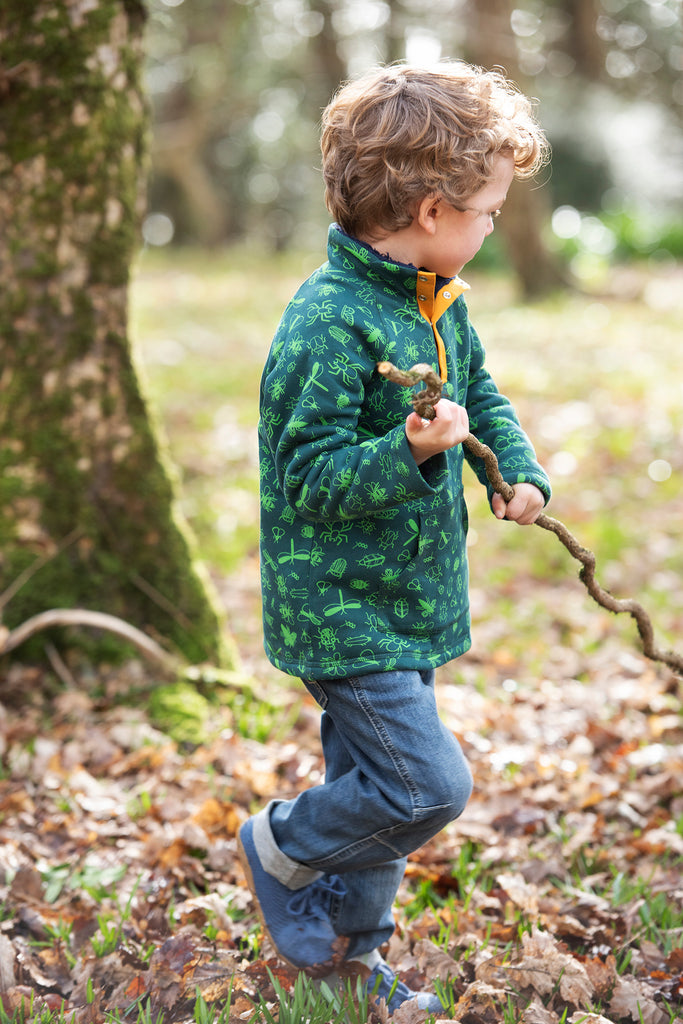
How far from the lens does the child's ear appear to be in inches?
77.7

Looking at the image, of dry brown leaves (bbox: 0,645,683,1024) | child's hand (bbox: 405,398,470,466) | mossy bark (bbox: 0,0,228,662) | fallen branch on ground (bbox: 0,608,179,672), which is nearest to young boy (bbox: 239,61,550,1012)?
child's hand (bbox: 405,398,470,466)

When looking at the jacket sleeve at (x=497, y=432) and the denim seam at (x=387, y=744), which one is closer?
the denim seam at (x=387, y=744)

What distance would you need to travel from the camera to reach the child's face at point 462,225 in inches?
79.2

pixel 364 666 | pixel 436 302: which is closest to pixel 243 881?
pixel 364 666

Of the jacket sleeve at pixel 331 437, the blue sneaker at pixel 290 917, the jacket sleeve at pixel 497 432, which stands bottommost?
the blue sneaker at pixel 290 917

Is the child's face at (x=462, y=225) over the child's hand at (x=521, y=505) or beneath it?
over

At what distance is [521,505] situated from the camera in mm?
2160

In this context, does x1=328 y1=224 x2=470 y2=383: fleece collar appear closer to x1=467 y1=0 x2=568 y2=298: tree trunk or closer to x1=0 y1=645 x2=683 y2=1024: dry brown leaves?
x1=0 y1=645 x2=683 y2=1024: dry brown leaves

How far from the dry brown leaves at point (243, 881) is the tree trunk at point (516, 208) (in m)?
9.60

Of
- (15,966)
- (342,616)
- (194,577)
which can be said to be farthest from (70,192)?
(15,966)

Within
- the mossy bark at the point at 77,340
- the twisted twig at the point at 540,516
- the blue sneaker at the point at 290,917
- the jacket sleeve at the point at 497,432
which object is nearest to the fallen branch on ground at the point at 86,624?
the mossy bark at the point at 77,340

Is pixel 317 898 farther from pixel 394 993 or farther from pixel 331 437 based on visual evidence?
pixel 331 437

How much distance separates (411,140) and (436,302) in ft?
1.09

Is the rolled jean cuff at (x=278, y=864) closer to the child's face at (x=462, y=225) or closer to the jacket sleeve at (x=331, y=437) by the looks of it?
the jacket sleeve at (x=331, y=437)
